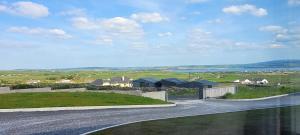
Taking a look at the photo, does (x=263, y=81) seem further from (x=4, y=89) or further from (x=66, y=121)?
(x=4, y=89)

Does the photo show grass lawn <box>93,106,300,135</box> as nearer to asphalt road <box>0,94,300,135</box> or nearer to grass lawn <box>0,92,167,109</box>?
asphalt road <box>0,94,300,135</box>

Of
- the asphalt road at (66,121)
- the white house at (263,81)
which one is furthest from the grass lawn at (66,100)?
the white house at (263,81)

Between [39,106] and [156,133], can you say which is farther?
[39,106]

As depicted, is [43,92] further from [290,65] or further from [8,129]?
[290,65]

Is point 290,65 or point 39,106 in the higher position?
point 290,65

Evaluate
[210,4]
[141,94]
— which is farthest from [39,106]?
[210,4]

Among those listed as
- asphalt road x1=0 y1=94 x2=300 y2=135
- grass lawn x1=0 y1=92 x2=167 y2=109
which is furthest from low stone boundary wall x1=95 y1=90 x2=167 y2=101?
asphalt road x1=0 y1=94 x2=300 y2=135

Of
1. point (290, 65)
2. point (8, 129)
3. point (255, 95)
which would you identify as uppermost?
point (290, 65)
